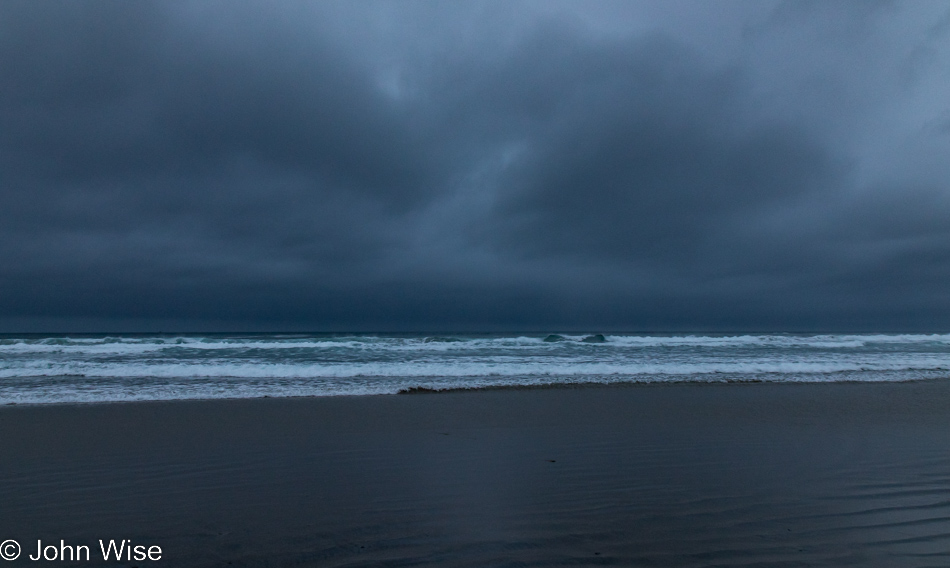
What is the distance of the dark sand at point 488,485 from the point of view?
3.80 metres

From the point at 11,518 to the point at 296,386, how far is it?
954cm

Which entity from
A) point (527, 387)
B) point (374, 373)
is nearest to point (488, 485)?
point (527, 387)

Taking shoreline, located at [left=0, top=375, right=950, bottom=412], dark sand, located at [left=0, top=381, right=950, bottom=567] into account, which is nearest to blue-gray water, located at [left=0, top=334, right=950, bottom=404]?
shoreline, located at [left=0, top=375, right=950, bottom=412]

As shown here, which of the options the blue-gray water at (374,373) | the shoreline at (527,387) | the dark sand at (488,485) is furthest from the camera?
the blue-gray water at (374,373)

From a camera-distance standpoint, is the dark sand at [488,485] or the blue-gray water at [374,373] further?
the blue-gray water at [374,373]

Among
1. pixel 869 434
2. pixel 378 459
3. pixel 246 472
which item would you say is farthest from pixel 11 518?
pixel 869 434

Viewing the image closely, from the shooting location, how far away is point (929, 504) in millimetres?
4789

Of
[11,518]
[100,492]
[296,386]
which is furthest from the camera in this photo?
[296,386]

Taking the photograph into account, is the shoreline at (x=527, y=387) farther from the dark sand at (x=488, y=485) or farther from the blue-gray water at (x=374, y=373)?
the dark sand at (x=488, y=485)

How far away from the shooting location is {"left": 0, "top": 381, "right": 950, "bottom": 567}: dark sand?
12.5 feet

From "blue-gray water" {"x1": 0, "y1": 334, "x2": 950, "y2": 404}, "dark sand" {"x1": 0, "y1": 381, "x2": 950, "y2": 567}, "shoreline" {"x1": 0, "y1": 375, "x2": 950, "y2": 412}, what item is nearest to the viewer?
"dark sand" {"x1": 0, "y1": 381, "x2": 950, "y2": 567}

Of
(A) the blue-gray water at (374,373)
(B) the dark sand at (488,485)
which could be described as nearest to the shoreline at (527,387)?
(A) the blue-gray water at (374,373)

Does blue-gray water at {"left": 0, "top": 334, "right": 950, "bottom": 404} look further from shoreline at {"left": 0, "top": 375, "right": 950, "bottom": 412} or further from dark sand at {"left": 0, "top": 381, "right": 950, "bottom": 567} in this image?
dark sand at {"left": 0, "top": 381, "right": 950, "bottom": 567}

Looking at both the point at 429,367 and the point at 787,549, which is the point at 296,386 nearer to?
the point at 429,367
